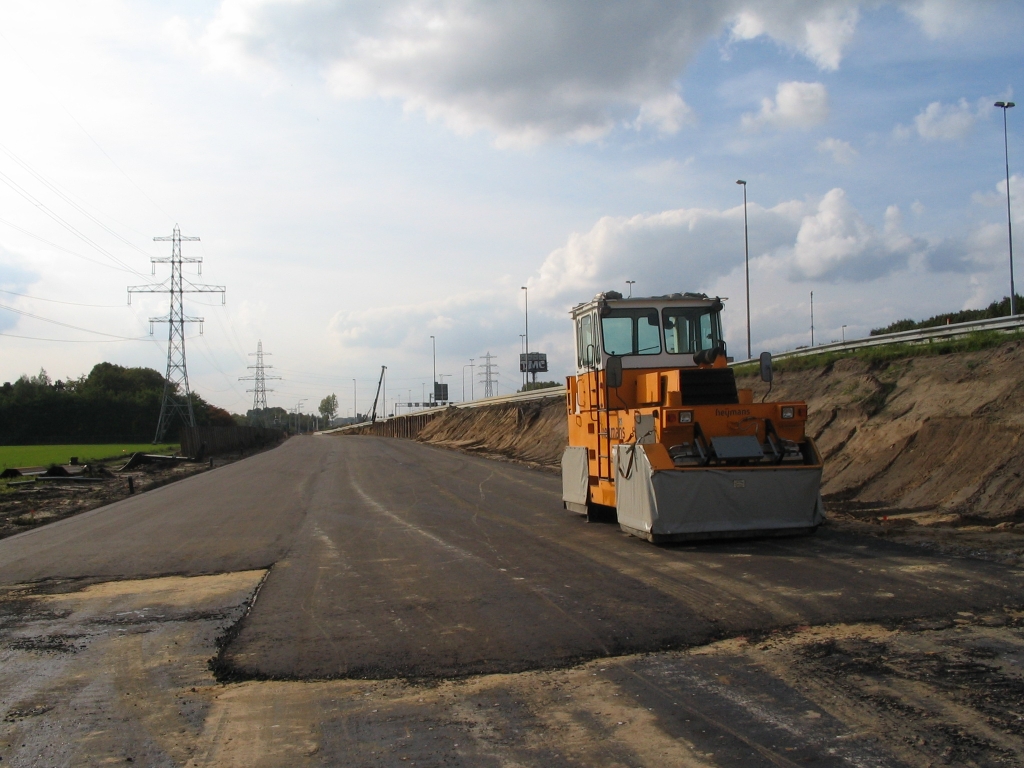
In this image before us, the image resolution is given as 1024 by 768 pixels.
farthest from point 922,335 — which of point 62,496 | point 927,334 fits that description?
point 62,496

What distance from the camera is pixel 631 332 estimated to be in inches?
476

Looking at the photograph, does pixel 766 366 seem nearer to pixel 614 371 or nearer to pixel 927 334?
pixel 614 371

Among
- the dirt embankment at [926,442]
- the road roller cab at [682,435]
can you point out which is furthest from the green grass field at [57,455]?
the dirt embankment at [926,442]

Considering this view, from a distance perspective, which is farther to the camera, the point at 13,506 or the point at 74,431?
the point at 74,431

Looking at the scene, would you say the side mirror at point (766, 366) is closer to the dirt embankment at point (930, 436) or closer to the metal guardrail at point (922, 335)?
the dirt embankment at point (930, 436)

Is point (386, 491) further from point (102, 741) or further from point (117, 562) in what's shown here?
point (102, 741)

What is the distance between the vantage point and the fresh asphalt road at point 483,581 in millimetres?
6023

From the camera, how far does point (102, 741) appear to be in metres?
4.46

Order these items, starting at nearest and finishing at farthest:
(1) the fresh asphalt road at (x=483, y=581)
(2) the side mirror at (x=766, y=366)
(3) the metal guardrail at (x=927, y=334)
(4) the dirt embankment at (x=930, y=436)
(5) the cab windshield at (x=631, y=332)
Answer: (1) the fresh asphalt road at (x=483, y=581)
(2) the side mirror at (x=766, y=366)
(5) the cab windshield at (x=631, y=332)
(4) the dirt embankment at (x=930, y=436)
(3) the metal guardrail at (x=927, y=334)

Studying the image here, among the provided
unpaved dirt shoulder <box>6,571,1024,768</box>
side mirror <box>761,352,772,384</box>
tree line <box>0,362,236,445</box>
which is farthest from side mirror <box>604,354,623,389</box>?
tree line <box>0,362,236,445</box>

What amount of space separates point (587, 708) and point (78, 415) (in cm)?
8609

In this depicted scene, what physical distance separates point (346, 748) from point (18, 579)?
24.3 ft

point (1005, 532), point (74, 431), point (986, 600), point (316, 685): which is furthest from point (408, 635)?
point (74, 431)

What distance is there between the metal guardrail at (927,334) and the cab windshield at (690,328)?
8544 mm
